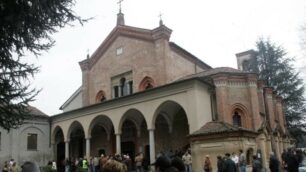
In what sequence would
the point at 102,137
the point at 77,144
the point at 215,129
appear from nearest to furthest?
the point at 215,129 → the point at 102,137 → the point at 77,144

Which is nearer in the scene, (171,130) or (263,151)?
(263,151)

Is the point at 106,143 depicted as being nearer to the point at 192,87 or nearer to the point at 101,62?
the point at 101,62

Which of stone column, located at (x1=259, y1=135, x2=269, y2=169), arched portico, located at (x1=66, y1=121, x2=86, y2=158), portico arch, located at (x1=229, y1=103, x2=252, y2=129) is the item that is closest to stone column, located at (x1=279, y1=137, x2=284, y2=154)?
portico arch, located at (x1=229, y1=103, x2=252, y2=129)

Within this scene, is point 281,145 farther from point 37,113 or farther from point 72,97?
point 37,113

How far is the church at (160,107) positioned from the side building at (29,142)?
0.58 m

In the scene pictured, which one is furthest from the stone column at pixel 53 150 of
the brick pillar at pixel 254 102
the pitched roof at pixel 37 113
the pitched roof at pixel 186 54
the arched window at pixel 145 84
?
the brick pillar at pixel 254 102

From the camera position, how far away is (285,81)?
129 ft

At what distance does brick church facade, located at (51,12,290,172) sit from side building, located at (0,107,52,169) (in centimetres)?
70

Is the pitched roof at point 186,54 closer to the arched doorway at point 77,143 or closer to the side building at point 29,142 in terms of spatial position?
the arched doorway at point 77,143

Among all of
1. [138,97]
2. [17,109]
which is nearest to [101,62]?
[138,97]

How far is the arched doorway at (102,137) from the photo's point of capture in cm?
2700

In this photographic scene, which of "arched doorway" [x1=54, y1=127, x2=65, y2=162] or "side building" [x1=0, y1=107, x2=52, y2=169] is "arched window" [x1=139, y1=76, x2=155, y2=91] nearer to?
"arched doorway" [x1=54, y1=127, x2=65, y2=162]

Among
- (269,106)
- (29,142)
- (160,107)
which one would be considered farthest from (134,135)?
(269,106)

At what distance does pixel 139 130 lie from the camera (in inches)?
982
